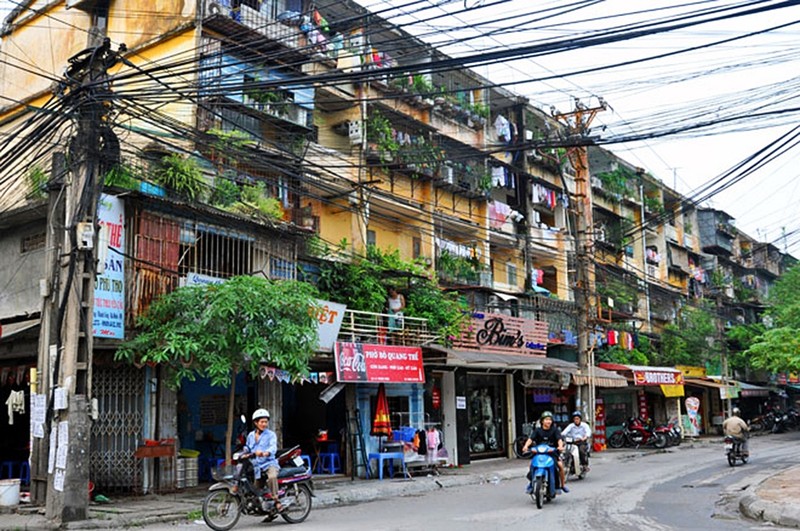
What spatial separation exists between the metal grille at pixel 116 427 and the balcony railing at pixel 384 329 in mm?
5895

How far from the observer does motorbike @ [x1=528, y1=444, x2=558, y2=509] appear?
13555mm

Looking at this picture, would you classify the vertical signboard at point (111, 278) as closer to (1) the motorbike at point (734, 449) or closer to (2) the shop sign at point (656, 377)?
(1) the motorbike at point (734, 449)

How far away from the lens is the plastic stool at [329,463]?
812 inches

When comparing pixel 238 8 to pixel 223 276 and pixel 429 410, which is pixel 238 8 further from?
pixel 429 410

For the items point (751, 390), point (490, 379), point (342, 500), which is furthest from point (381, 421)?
point (751, 390)

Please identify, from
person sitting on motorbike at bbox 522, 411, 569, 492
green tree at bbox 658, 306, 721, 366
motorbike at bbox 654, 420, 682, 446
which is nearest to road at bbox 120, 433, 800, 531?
person sitting on motorbike at bbox 522, 411, 569, 492

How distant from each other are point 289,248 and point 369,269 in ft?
12.4

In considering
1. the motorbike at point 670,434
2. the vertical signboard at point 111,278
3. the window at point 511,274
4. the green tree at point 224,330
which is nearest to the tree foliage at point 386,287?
the green tree at point 224,330

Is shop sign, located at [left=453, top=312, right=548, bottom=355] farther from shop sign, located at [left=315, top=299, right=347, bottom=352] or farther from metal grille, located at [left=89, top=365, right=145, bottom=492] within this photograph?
metal grille, located at [left=89, top=365, right=145, bottom=492]

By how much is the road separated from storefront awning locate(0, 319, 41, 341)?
5.56 metres

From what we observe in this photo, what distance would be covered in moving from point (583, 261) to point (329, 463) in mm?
12416

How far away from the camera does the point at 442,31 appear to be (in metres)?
11.4

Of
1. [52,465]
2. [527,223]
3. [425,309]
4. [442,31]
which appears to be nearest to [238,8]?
[425,309]

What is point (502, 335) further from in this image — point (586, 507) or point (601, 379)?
point (586, 507)
